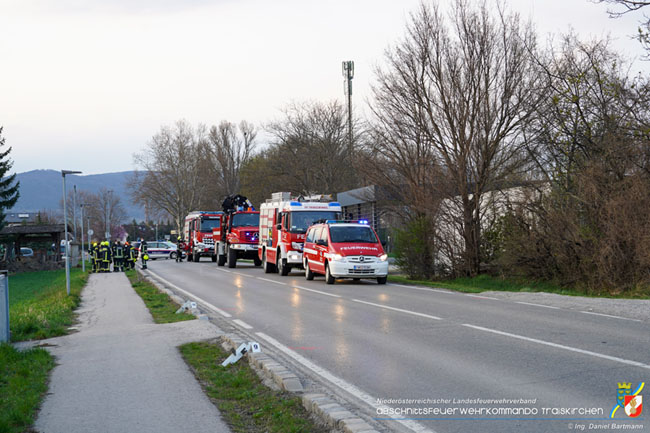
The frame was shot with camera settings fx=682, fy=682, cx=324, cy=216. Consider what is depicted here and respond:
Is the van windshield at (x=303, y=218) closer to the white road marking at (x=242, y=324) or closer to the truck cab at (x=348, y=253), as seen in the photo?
the truck cab at (x=348, y=253)

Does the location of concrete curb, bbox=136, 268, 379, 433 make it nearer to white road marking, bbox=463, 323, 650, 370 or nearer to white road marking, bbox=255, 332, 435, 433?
white road marking, bbox=255, 332, 435, 433

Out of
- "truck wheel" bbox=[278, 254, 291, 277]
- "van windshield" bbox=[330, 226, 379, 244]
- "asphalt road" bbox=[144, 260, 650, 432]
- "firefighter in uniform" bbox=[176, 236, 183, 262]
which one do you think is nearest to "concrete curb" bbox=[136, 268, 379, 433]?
"asphalt road" bbox=[144, 260, 650, 432]

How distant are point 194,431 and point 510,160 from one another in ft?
61.7

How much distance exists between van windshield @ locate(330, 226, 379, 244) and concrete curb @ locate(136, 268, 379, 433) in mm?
12420

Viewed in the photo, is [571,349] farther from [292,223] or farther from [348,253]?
[292,223]

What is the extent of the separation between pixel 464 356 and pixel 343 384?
212 centimetres

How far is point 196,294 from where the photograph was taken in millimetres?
20453

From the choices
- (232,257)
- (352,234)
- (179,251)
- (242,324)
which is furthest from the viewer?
(179,251)

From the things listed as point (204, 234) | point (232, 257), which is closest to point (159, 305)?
point (232, 257)

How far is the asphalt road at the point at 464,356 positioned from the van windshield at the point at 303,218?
1090 cm

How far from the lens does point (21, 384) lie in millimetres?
7707

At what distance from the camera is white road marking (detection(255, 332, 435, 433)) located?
584 cm

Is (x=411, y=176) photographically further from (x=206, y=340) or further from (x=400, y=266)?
(x=206, y=340)

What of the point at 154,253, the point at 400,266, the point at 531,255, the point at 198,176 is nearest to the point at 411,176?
the point at 400,266
